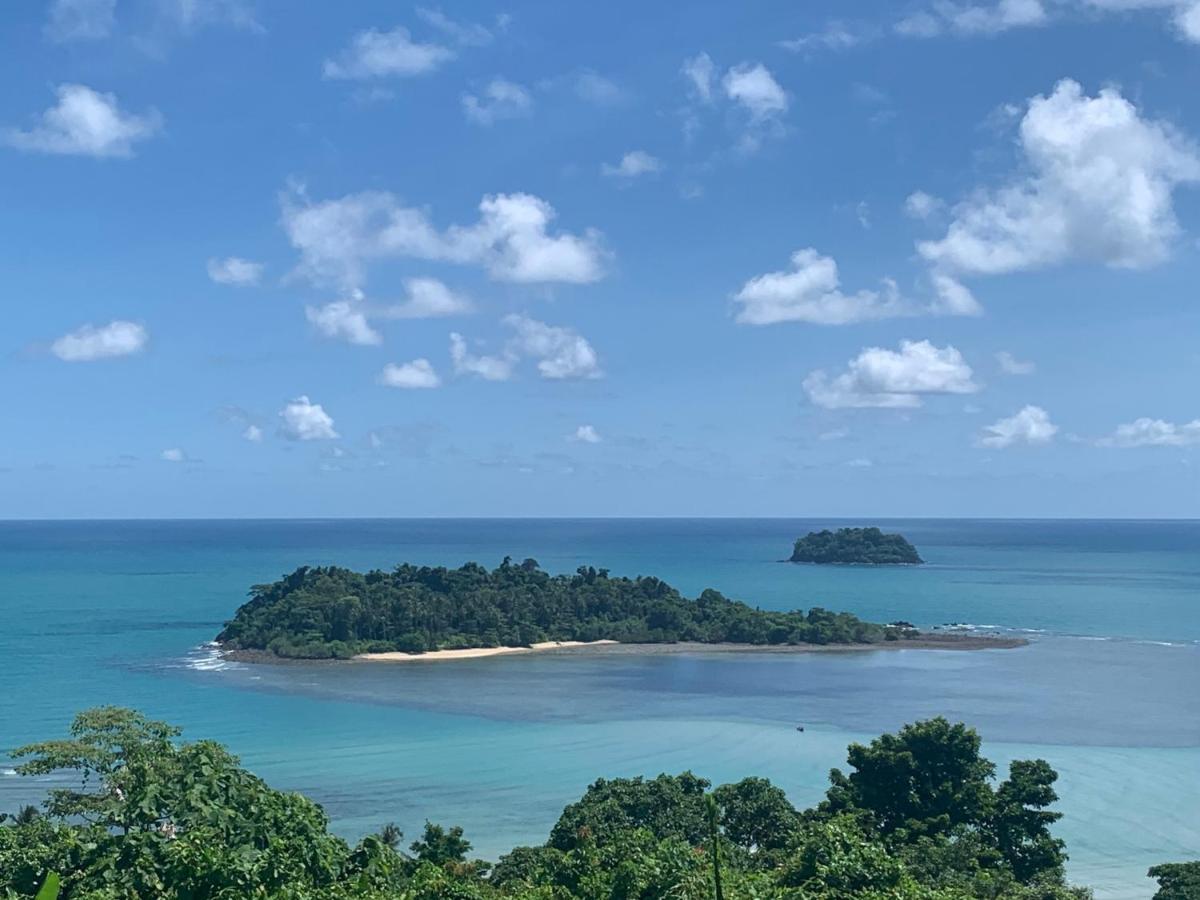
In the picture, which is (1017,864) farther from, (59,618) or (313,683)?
(59,618)

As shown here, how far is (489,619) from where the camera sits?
67.6 metres

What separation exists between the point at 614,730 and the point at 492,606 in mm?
28514

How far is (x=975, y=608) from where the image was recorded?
3462 inches

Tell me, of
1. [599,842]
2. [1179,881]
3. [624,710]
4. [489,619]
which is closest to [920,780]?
[1179,881]

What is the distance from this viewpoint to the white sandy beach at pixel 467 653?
61469 millimetres

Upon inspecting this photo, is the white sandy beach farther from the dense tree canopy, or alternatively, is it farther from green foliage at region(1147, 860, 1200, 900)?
green foliage at region(1147, 860, 1200, 900)

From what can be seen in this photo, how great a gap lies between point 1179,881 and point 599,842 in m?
9.87

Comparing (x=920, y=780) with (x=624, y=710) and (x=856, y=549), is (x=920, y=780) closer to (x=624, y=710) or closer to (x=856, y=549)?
(x=624, y=710)

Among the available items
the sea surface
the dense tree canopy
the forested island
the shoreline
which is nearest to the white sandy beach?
the shoreline

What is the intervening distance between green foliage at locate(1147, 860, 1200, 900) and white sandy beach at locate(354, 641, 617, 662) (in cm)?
4579

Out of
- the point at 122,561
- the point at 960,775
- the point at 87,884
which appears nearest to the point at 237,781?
the point at 87,884

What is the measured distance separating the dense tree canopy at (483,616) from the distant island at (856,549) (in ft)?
245

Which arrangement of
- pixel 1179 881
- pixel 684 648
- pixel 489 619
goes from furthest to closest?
pixel 489 619 → pixel 684 648 → pixel 1179 881

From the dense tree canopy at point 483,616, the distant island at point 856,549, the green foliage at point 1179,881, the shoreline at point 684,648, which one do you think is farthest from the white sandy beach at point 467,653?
the distant island at point 856,549
